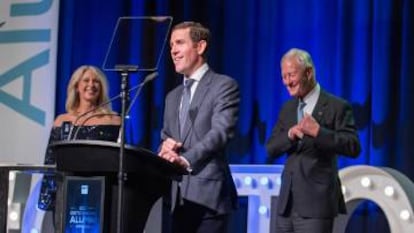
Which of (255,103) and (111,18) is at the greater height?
(111,18)

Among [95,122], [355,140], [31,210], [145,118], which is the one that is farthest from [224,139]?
[145,118]

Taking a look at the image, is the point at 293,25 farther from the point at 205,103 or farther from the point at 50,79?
the point at 205,103

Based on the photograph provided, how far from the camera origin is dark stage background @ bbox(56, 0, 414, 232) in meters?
4.25

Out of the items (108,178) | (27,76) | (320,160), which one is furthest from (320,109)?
(27,76)

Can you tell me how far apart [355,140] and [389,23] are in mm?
1530

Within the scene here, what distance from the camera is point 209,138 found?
2.46m

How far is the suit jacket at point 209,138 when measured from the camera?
2469mm

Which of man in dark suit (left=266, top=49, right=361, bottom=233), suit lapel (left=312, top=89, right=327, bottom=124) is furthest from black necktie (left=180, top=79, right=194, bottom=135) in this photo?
suit lapel (left=312, top=89, right=327, bottom=124)

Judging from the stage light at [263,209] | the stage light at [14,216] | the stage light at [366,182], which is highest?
the stage light at [366,182]

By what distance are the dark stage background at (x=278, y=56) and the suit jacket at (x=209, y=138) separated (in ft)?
6.16

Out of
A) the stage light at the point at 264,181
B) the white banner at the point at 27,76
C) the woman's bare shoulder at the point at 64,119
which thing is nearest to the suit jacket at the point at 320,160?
the stage light at the point at 264,181

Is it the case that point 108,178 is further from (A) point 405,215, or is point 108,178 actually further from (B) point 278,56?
(B) point 278,56

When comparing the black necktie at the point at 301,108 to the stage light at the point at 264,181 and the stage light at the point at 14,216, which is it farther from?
the stage light at the point at 14,216

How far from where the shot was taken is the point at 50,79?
4801 mm
